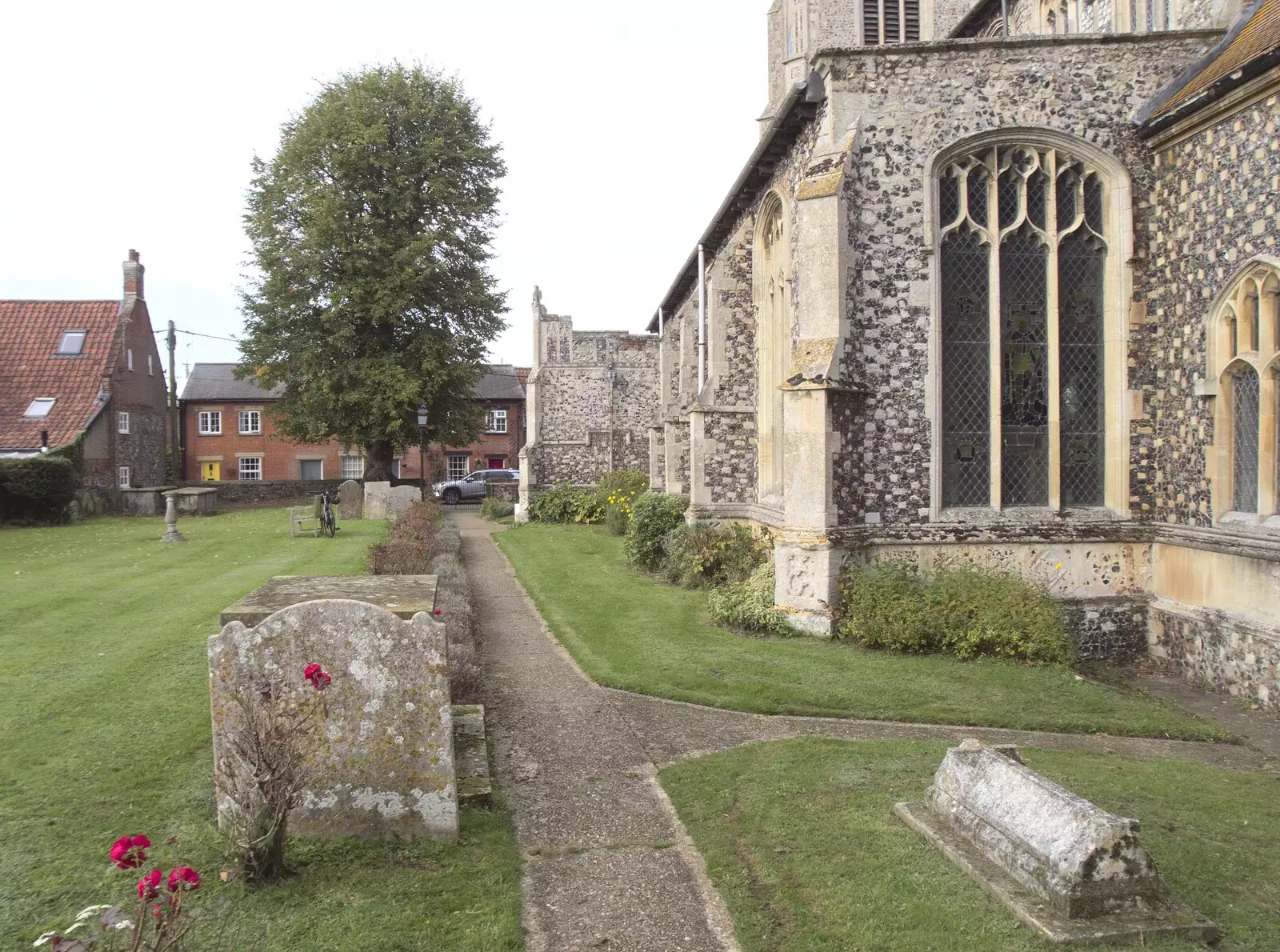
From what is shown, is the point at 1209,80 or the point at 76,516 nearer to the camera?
the point at 1209,80

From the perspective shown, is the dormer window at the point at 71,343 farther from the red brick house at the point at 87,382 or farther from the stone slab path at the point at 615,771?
the stone slab path at the point at 615,771

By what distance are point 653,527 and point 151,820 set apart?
1361cm

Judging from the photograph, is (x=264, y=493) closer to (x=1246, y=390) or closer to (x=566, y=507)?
(x=566, y=507)

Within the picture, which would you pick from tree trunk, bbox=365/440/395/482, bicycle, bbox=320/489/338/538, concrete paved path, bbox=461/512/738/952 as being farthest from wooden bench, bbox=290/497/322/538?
concrete paved path, bbox=461/512/738/952

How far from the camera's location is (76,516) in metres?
27.7

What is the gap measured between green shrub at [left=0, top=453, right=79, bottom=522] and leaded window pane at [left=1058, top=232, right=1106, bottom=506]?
25.8 m

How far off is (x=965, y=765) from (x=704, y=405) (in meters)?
12.4

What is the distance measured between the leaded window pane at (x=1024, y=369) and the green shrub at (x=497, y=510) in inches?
933

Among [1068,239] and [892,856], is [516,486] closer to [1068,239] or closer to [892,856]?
[1068,239]

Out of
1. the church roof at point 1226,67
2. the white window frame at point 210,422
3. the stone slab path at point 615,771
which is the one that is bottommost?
the stone slab path at point 615,771

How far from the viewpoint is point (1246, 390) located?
31.6 ft

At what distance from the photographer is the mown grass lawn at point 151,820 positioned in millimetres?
4145

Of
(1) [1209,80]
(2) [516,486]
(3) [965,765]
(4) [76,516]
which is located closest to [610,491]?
(2) [516,486]

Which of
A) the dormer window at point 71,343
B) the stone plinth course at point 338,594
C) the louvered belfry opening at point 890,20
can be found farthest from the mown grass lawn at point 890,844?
the dormer window at point 71,343
